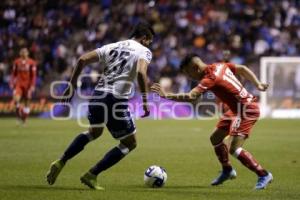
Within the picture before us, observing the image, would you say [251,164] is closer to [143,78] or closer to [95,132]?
[143,78]

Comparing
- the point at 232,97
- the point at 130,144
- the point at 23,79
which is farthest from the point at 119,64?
the point at 23,79

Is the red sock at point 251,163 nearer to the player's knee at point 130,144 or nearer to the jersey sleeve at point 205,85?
the jersey sleeve at point 205,85

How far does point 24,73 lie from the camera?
77.2 ft

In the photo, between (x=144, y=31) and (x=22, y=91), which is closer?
(x=144, y=31)

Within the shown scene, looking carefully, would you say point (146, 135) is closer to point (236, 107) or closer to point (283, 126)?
point (283, 126)

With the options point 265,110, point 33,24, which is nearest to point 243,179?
point 265,110

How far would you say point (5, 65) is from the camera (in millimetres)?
29594

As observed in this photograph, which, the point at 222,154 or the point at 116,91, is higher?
the point at 116,91

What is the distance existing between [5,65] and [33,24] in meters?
2.90

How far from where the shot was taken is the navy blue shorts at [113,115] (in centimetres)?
998

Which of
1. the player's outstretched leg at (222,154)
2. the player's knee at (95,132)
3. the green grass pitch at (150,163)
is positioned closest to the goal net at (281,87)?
the green grass pitch at (150,163)

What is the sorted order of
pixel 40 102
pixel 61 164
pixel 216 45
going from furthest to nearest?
pixel 216 45
pixel 40 102
pixel 61 164

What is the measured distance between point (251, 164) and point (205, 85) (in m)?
1.33

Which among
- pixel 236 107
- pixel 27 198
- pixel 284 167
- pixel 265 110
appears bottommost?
pixel 265 110
